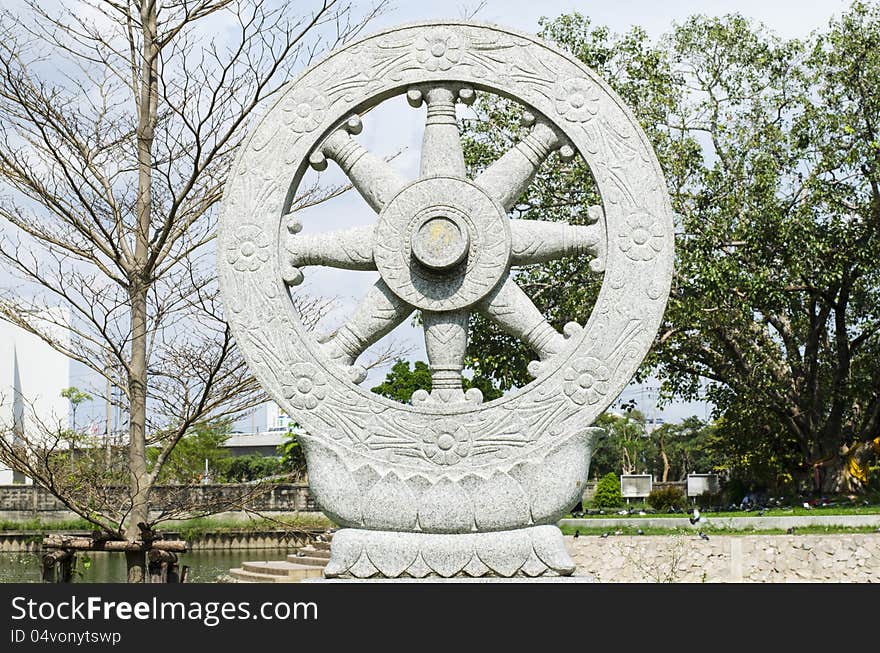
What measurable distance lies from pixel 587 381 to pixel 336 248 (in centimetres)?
159

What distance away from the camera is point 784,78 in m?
15.3

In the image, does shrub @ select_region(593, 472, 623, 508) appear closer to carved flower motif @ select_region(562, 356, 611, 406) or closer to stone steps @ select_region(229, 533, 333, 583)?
stone steps @ select_region(229, 533, 333, 583)

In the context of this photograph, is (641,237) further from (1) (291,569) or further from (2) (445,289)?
(1) (291,569)

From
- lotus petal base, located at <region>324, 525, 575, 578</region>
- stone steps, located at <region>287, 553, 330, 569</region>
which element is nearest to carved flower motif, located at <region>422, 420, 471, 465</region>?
lotus petal base, located at <region>324, 525, 575, 578</region>

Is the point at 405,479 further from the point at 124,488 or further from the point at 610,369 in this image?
the point at 124,488

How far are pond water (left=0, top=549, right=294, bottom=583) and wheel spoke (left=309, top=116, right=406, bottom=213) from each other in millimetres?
7584

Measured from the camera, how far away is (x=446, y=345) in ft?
18.8

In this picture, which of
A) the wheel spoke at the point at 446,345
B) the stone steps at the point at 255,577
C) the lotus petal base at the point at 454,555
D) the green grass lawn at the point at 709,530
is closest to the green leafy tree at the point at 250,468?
the stone steps at the point at 255,577

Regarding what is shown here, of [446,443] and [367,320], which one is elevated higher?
[367,320]

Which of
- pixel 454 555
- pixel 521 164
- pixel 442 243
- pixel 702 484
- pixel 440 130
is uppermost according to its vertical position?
pixel 440 130

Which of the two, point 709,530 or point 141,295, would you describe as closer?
point 141,295

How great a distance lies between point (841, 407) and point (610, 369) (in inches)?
461

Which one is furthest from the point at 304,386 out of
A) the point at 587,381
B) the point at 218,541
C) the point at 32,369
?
the point at 32,369

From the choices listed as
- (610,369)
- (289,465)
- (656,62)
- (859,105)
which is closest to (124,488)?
(610,369)
